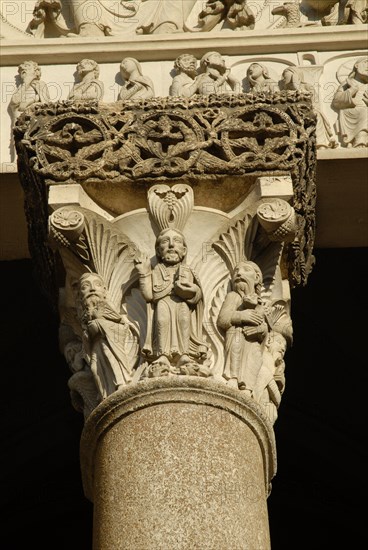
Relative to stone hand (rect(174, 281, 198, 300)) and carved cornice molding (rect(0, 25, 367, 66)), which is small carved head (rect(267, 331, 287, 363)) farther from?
carved cornice molding (rect(0, 25, 367, 66))

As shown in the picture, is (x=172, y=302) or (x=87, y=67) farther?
(x=87, y=67)

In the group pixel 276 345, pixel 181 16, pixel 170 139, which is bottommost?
pixel 276 345

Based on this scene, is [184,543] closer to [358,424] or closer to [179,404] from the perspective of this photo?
[179,404]

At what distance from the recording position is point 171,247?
6406mm

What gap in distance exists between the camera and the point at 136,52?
7.59 metres

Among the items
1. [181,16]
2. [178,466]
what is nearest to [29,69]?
[181,16]

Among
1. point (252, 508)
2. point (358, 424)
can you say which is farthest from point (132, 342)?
point (358, 424)

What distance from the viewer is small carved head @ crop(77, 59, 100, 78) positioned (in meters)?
7.46

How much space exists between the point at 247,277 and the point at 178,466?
1.08 metres

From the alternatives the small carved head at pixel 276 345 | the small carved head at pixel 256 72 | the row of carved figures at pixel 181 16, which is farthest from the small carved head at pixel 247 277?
the row of carved figures at pixel 181 16

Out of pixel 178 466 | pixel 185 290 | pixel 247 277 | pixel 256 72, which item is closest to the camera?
pixel 178 466

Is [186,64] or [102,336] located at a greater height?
[186,64]

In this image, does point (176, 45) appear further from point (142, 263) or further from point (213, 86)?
point (142, 263)

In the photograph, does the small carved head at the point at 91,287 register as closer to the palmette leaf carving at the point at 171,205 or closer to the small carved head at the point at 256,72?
the palmette leaf carving at the point at 171,205
